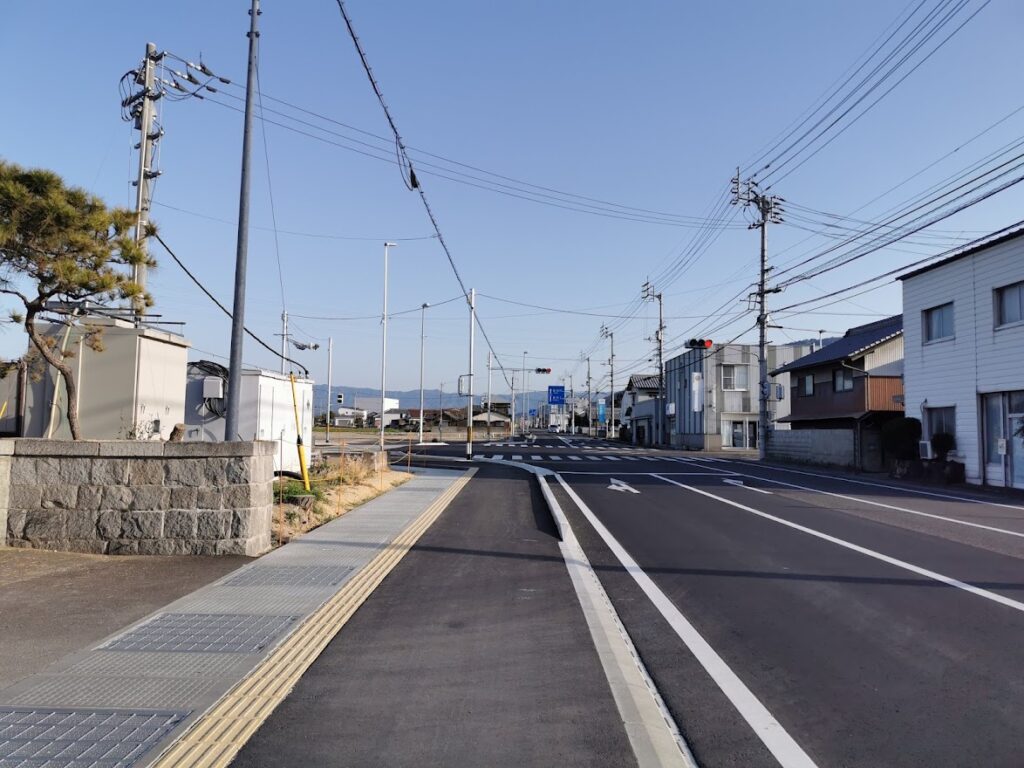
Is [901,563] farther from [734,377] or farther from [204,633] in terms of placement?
[734,377]

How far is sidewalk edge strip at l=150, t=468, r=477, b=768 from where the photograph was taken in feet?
13.1

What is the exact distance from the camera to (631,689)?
5.07 meters

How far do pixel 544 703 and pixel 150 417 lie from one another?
9917 millimetres

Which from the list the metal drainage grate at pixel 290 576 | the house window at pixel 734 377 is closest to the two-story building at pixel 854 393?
the house window at pixel 734 377

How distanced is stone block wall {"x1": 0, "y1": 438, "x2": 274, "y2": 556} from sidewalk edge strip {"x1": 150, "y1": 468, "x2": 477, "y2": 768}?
2.21 meters

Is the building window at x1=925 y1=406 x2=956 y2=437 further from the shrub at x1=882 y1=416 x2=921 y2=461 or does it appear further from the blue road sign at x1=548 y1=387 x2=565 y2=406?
the blue road sign at x1=548 y1=387 x2=565 y2=406

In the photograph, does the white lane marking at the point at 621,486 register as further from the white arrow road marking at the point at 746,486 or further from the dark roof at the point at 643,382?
the dark roof at the point at 643,382

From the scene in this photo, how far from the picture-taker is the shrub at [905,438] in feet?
90.0

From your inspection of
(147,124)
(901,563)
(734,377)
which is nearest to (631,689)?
(901,563)

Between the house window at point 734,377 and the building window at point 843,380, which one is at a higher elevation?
the house window at point 734,377

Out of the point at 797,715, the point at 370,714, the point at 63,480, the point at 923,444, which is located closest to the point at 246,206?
the point at 63,480

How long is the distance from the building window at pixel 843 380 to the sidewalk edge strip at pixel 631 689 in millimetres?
33280

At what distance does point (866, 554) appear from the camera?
1038 centimetres

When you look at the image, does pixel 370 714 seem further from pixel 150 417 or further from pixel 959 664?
pixel 150 417
